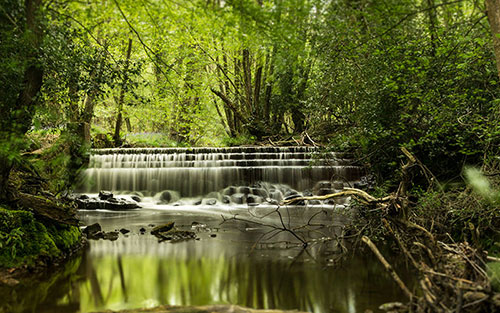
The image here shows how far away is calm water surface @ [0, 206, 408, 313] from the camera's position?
11.2 feet

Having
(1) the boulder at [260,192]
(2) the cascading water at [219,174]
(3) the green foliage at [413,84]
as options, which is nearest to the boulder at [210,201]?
(2) the cascading water at [219,174]

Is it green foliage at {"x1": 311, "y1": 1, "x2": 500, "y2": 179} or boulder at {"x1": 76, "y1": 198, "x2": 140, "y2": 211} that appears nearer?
green foliage at {"x1": 311, "y1": 1, "x2": 500, "y2": 179}

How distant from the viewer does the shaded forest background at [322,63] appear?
3.88 m

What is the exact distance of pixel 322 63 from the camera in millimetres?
9531

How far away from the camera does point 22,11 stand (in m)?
3.87

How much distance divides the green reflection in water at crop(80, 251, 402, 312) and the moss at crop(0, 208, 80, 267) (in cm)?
61

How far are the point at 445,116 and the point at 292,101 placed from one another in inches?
489

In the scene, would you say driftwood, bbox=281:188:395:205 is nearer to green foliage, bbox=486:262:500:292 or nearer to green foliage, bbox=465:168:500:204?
green foliage, bbox=465:168:500:204

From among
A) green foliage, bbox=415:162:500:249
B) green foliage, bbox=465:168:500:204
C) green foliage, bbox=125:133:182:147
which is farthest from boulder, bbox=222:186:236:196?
green foliage, bbox=125:133:182:147

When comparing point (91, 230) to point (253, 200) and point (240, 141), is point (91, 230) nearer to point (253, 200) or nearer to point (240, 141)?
point (253, 200)

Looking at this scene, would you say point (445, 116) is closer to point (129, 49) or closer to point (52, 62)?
point (52, 62)

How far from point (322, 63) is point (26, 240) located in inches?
327

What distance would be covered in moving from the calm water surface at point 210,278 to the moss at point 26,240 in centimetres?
38

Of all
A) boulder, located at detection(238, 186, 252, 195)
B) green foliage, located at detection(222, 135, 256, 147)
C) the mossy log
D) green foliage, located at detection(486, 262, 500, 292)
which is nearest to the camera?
green foliage, located at detection(486, 262, 500, 292)
